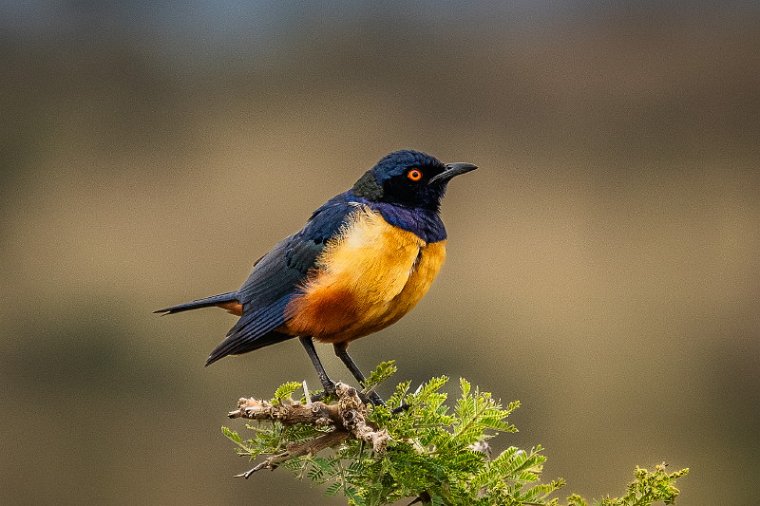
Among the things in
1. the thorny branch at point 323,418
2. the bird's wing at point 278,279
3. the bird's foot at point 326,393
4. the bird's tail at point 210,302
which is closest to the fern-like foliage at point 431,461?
the thorny branch at point 323,418

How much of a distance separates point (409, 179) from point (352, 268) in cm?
63

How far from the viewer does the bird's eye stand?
4.52 meters

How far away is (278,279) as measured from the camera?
4348 mm

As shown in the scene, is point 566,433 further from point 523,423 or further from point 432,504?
point 432,504

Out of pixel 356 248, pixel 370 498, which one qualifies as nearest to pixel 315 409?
pixel 370 498

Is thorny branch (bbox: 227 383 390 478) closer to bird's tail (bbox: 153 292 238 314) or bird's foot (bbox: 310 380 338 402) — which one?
bird's foot (bbox: 310 380 338 402)

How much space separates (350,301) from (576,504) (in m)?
1.62

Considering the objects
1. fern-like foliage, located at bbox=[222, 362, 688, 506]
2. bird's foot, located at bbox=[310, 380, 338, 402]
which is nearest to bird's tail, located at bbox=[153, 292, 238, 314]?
bird's foot, located at bbox=[310, 380, 338, 402]

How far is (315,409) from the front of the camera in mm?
3041

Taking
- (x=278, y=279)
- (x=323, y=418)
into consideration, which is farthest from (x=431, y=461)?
(x=278, y=279)

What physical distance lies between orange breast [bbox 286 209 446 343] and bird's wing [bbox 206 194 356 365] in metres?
0.07

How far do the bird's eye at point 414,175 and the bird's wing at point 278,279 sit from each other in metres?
0.31

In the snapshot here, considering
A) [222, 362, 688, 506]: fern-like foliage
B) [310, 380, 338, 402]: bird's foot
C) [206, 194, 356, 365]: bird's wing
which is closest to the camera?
[222, 362, 688, 506]: fern-like foliage

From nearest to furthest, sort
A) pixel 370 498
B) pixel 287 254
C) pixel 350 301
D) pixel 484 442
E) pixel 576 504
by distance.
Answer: pixel 576 504 → pixel 370 498 → pixel 484 442 → pixel 350 301 → pixel 287 254
